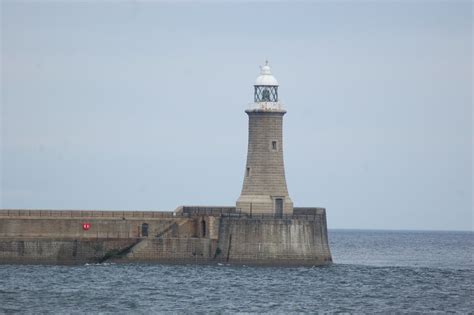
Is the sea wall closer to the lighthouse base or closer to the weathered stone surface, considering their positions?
the lighthouse base

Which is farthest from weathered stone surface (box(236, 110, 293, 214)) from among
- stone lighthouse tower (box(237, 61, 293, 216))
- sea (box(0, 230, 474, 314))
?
sea (box(0, 230, 474, 314))

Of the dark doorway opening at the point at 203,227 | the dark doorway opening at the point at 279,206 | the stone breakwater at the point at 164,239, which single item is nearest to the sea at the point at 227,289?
the stone breakwater at the point at 164,239

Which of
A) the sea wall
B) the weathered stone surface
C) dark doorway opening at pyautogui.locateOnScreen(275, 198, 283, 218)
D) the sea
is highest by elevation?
the weathered stone surface

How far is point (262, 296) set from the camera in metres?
55.4

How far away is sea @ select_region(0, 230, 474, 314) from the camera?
5144 cm

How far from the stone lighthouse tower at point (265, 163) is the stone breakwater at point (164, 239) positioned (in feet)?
3.30

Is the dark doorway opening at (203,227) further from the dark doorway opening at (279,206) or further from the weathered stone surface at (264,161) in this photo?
the dark doorway opening at (279,206)

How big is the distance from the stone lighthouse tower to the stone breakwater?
1006 mm

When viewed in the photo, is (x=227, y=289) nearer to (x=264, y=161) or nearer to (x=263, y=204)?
(x=263, y=204)

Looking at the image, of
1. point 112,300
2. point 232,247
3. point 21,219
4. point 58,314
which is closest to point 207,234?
point 232,247

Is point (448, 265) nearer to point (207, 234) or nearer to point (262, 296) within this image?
point (207, 234)

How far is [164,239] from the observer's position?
2532 inches

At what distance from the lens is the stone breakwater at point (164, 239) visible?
6406 centimetres

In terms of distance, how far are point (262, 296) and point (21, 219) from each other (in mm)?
15162
